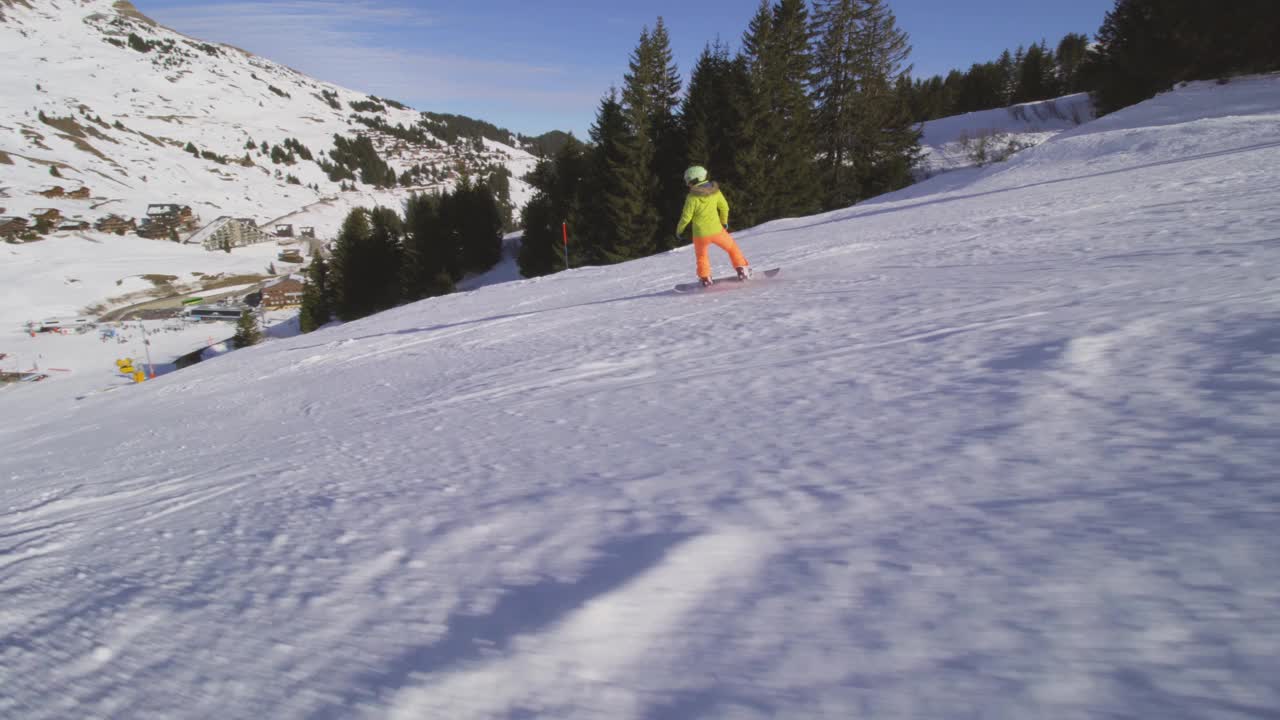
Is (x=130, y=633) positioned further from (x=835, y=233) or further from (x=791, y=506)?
(x=835, y=233)

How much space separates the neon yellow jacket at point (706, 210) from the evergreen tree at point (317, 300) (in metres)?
45.3

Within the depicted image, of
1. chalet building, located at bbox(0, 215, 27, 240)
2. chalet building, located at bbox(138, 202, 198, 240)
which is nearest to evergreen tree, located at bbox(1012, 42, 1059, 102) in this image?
chalet building, located at bbox(138, 202, 198, 240)

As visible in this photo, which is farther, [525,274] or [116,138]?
[116,138]

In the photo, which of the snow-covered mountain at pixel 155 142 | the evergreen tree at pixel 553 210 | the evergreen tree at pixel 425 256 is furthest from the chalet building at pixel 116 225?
the evergreen tree at pixel 553 210

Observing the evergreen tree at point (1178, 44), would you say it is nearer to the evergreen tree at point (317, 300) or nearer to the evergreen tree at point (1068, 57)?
the evergreen tree at point (1068, 57)

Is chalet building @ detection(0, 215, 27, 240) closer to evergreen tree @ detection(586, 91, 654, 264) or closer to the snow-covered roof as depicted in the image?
the snow-covered roof

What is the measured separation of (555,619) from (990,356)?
2.61m

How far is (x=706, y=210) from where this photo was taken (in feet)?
23.9

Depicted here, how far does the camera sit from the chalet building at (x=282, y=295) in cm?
6581

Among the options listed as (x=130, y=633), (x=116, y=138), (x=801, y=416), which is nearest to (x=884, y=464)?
(x=801, y=416)

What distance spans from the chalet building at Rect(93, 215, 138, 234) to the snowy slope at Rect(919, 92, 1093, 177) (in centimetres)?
12253

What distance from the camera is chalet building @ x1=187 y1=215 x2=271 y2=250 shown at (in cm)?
9881

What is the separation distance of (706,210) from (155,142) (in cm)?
18396

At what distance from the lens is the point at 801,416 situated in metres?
2.66
